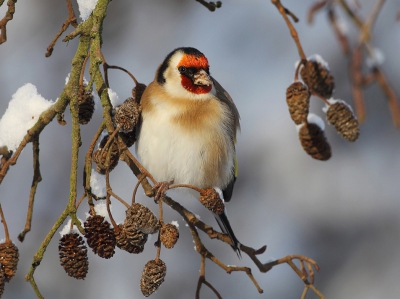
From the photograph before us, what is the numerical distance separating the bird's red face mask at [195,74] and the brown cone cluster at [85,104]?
701 millimetres

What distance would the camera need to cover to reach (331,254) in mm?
4883

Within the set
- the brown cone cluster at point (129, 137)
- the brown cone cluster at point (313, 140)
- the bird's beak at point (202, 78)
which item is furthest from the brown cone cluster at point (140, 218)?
the bird's beak at point (202, 78)

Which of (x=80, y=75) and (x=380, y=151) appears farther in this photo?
(x=380, y=151)

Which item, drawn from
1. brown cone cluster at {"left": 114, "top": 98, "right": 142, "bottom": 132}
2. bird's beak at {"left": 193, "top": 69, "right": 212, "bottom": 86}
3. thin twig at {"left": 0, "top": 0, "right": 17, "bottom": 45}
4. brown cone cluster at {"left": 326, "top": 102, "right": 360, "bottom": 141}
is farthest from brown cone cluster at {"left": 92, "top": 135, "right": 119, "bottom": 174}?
bird's beak at {"left": 193, "top": 69, "right": 212, "bottom": 86}

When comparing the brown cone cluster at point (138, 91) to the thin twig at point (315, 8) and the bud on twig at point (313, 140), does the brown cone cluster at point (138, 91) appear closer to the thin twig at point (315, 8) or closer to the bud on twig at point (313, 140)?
the bud on twig at point (313, 140)

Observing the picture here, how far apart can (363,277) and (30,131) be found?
424 centimetres

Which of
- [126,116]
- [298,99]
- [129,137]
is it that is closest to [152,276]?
[126,116]

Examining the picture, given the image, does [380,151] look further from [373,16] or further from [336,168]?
[373,16]

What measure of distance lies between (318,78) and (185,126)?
2.98 feet

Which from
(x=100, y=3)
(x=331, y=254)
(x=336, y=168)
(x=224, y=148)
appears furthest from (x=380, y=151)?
(x=100, y=3)

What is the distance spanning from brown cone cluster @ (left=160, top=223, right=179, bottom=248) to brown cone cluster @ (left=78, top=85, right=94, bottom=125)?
0.40 meters

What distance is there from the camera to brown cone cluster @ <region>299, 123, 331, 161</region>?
143 centimetres

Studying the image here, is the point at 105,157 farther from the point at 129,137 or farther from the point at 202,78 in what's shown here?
the point at 202,78

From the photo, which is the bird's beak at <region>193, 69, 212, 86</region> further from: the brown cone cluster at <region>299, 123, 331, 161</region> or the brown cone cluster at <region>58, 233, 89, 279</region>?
the brown cone cluster at <region>58, 233, 89, 279</region>
